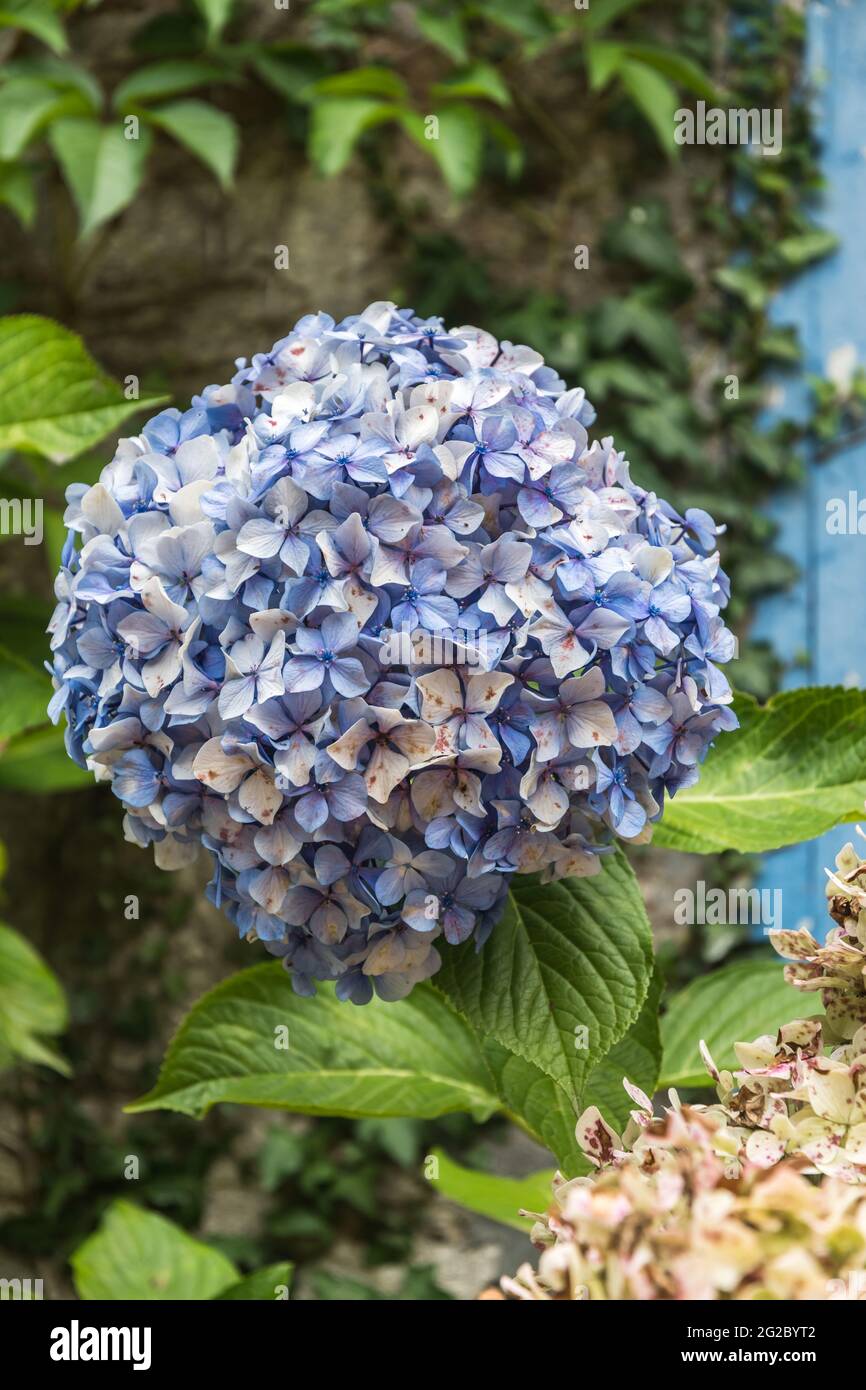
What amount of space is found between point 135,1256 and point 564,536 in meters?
0.99

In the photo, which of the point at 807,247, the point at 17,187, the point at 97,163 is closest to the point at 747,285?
the point at 807,247

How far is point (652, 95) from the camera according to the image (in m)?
1.82

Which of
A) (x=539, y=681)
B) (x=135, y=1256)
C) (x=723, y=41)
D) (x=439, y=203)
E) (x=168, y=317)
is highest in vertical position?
(x=723, y=41)

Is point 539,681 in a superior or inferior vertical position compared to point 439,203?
inferior

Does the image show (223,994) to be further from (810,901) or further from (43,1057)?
(810,901)

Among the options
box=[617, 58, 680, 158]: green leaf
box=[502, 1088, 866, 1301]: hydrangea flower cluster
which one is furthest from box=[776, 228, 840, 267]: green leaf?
box=[502, 1088, 866, 1301]: hydrangea flower cluster

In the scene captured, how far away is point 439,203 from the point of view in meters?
2.04

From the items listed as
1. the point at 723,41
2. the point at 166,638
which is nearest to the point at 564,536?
the point at 166,638

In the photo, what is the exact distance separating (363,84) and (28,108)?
468 mm

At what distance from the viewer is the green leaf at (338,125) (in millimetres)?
1749

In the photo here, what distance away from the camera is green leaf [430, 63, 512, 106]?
177cm

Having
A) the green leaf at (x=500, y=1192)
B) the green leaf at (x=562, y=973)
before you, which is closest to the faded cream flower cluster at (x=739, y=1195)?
the green leaf at (x=562, y=973)

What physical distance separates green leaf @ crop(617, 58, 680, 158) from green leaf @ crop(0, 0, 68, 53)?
79 centimetres

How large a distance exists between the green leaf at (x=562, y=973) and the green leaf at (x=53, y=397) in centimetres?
58
